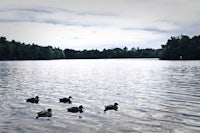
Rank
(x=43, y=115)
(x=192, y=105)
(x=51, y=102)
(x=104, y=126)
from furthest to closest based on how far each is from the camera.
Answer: (x=51, y=102)
(x=192, y=105)
(x=43, y=115)
(x=104, y=126)

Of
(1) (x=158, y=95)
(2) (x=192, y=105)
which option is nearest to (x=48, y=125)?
(2) (x=192, y=105)

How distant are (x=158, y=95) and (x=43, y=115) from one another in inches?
748

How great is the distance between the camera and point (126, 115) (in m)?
27.9

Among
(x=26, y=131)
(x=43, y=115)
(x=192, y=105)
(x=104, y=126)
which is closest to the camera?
(x=26, y=131)

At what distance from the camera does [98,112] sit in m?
29.0

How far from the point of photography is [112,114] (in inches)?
1109

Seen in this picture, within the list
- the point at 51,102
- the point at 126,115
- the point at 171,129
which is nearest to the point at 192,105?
the point at 126,115

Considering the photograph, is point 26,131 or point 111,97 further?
point 111,97

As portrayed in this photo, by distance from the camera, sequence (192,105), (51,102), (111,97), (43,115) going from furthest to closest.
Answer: (111,97) < (51,102) < (192,105) < (43,115)

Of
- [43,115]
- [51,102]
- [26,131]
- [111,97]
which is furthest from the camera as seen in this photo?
[111,97]

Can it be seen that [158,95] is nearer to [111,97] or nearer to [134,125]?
[111,97]

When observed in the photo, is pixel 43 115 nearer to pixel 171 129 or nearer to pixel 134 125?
pixel 134 125

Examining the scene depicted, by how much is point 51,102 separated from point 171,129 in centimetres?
1593

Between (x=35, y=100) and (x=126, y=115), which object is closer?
(x=126, y=115)
